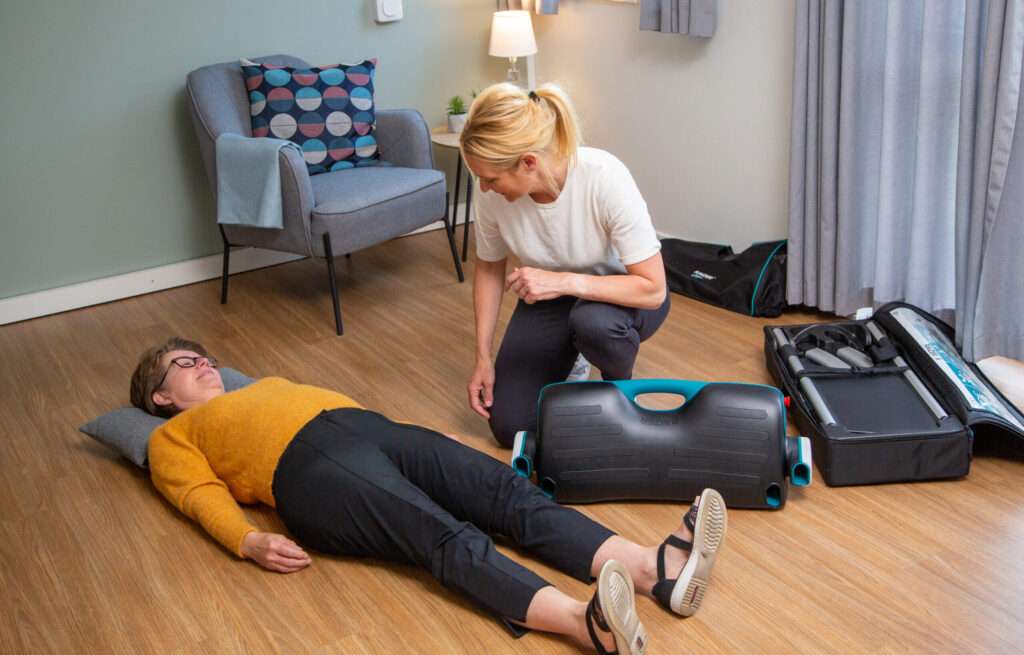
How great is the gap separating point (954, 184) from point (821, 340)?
57 cm

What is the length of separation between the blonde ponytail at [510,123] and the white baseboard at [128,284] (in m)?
2.09

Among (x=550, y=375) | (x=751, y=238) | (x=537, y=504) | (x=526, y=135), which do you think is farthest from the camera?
(x=751, y=238)

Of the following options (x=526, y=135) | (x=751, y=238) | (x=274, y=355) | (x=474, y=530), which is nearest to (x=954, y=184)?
(x=751, y=238)

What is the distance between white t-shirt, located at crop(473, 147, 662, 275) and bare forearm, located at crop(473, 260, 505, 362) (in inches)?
1.3

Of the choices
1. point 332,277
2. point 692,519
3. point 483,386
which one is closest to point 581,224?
point 483,386

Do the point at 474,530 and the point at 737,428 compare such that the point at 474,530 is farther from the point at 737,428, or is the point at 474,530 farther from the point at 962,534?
the point at 962,534

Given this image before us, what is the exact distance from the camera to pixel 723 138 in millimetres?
3381

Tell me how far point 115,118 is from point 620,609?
2795 mm

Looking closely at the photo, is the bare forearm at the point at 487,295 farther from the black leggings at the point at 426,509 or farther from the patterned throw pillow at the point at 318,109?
the patterned throw pillow at the point at 318,109

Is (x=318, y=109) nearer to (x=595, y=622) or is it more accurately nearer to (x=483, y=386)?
(x=483, y=386)

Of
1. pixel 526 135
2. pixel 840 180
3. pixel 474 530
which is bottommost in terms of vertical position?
pixel 474 530

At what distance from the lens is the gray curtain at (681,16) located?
320cm

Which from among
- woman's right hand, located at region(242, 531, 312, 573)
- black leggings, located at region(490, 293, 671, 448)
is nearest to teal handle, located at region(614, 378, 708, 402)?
black leggings, located at region(490, 293, 671, 448)

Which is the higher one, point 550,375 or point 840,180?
point 840,180
